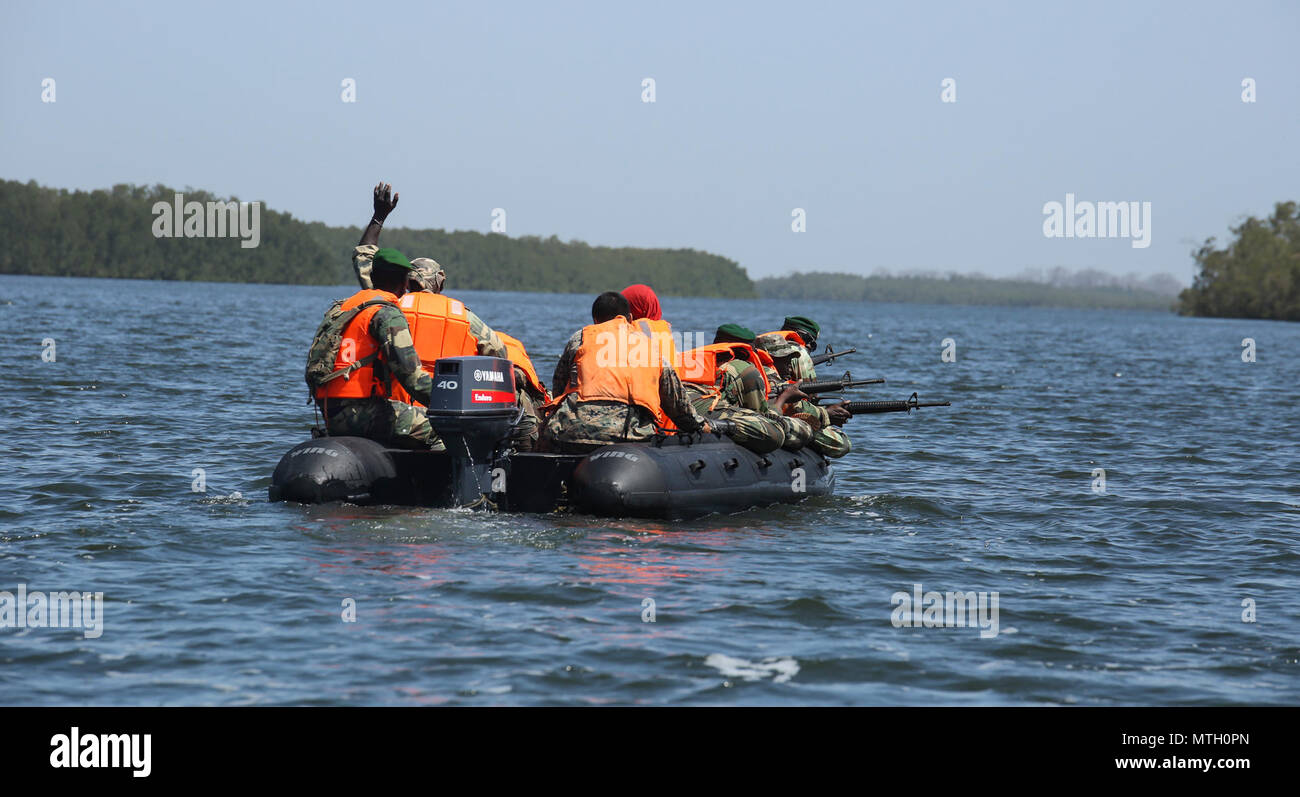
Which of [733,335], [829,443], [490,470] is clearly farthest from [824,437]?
[490,470]

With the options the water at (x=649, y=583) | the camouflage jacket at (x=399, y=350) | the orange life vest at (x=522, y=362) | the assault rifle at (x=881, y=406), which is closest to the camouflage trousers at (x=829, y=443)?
the water at (x=649, y=583)

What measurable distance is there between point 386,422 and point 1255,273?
139848 mm

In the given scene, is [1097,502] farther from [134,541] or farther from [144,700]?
[144,700]

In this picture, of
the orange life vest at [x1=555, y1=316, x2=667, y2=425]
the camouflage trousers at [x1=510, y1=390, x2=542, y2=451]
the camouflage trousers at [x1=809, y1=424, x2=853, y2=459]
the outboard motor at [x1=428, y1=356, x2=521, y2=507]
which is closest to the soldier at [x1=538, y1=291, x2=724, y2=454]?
the orange life vest at [x1=555, y1=316, x2=667, y2=425]

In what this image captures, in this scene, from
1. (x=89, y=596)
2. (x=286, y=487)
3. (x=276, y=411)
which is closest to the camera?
(x=89, y=596)

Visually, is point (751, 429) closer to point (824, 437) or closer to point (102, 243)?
point (824, 437)

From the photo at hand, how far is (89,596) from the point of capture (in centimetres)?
838

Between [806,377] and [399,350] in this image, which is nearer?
[399,350]

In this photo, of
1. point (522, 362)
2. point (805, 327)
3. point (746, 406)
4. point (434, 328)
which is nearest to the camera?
point (434, 328)

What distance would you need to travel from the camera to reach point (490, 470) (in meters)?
11.1

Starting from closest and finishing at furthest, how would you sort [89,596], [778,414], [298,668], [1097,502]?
[298,668]
[89,596]
[778,414]
[1097,502]

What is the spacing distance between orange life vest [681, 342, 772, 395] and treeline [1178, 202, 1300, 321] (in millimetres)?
131195
